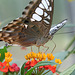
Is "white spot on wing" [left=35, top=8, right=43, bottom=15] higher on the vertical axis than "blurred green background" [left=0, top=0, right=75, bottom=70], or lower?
lower

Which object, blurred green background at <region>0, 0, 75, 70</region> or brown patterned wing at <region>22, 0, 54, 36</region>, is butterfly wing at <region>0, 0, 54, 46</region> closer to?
brown patterned wing at <region>22, 0, 54, 36</region>

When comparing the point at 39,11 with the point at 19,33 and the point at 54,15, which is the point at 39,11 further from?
the point at 54,15

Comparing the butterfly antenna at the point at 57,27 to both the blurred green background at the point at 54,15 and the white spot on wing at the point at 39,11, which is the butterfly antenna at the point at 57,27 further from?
the blurred green background at the point at 54,15

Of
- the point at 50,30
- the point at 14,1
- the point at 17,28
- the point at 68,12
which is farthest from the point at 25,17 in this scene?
the point at 68,12

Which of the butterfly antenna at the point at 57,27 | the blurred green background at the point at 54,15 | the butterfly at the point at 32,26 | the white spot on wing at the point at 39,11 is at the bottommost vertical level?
the butterfly antenna at the point at 57,27

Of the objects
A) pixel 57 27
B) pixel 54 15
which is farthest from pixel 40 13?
pixel 54 15

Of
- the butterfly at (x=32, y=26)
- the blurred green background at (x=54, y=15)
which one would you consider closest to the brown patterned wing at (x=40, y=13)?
the butterfly at (x=32, y=26)

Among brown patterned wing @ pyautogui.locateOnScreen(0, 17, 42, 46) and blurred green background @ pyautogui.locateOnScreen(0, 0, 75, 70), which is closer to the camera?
brown patterned wing @ pyautogui.locateOnScreen(0, 17, 42, 46)

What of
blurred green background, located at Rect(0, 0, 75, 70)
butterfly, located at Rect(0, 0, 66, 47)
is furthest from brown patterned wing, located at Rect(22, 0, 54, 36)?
blurred green background, located at Rect(0, 0, 75, 70)
